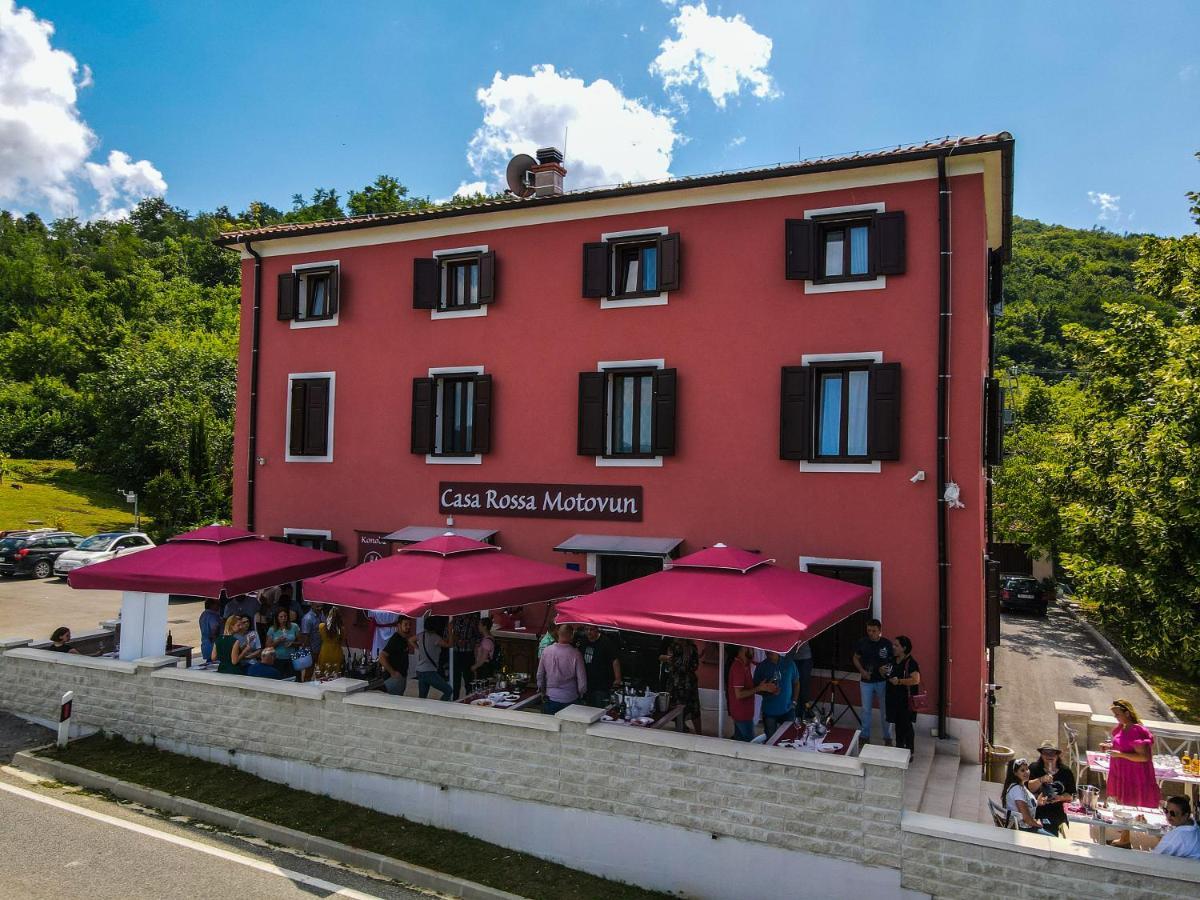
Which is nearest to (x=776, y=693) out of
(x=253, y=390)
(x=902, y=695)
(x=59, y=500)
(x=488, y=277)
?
(x=902, y=695)

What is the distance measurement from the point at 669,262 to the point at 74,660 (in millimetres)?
11915

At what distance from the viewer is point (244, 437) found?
1912 cm

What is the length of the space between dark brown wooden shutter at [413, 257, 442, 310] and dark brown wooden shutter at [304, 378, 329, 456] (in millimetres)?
2982

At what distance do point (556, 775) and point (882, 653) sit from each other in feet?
15.7

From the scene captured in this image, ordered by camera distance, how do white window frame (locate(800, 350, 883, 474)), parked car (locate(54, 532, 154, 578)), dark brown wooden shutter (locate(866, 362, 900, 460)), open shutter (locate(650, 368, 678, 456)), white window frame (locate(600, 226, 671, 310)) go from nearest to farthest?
dark brown wooden shutter (locate(866, 362, 900, 460)) < white window frame (locate(800, 350, 883, 474)) < open shutter (locate(650, 368, 678, 456)) < white window frame (locate(600, 226, 671, 310)) < parked car (locate(54, 532, 154, 578))

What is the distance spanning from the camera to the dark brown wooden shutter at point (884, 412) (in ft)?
43.0

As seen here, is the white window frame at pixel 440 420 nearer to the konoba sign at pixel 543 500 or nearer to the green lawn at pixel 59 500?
the konoba sign at pixel 543 500

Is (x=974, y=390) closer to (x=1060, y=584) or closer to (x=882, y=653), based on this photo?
(x=882, y=653)

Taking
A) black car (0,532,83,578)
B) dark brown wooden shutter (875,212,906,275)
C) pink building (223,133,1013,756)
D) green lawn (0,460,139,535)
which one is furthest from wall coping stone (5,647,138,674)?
green lawn (0,460,139,535)

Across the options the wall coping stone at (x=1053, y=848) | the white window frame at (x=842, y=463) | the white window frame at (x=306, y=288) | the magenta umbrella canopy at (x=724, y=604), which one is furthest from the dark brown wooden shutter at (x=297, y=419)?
the wall coping stone at (x=1053, y=848)

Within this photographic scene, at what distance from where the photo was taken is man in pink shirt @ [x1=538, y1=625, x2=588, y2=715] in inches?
438

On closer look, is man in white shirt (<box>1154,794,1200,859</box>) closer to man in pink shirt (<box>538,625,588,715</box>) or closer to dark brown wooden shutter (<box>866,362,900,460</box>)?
dark brown wooden shutter (<box>866,362,900,460</box>)

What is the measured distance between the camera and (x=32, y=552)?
1179 inches

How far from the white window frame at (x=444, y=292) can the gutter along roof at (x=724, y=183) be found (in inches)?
26.4
